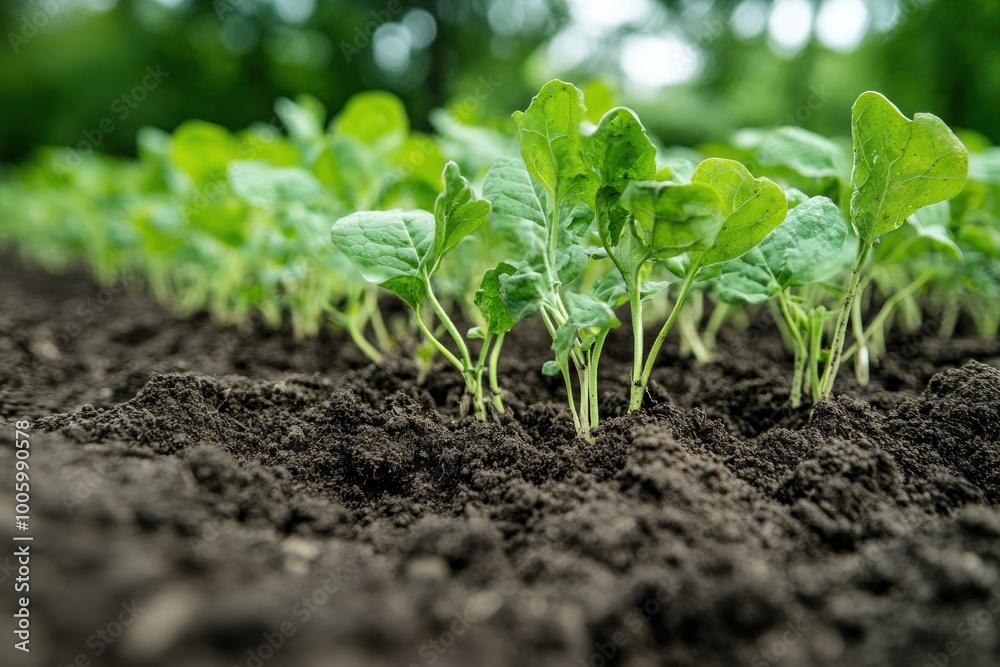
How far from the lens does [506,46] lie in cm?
879

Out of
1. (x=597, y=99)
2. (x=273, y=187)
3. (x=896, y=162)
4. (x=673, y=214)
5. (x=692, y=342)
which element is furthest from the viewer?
(x=597, y=99)

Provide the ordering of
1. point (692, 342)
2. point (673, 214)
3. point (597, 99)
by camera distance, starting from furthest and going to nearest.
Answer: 1. point (597, 99)
2. point (692, 342)
3. point (673, 214)

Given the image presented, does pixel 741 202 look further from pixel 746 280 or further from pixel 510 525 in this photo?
pixel 510 525

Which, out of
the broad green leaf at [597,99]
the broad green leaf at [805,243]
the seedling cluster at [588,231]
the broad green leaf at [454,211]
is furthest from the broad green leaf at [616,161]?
the broad green leaf at [597,99]

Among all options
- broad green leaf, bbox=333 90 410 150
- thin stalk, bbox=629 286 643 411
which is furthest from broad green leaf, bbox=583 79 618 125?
thin stalk, bbox=629 286 643 411

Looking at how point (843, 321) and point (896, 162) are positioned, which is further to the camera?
point (843, 321)

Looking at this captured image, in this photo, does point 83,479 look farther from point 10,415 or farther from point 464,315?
point 464,315

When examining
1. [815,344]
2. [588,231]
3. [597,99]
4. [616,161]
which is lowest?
[815,344]

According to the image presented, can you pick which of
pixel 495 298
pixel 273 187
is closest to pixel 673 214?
pixel 495 298

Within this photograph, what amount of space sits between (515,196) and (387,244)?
277 mm

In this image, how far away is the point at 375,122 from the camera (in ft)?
7.73

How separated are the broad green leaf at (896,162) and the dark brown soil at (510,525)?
1.25 feet

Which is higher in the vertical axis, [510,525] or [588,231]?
[588,231]

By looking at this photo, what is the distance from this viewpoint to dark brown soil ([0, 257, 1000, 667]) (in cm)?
65
